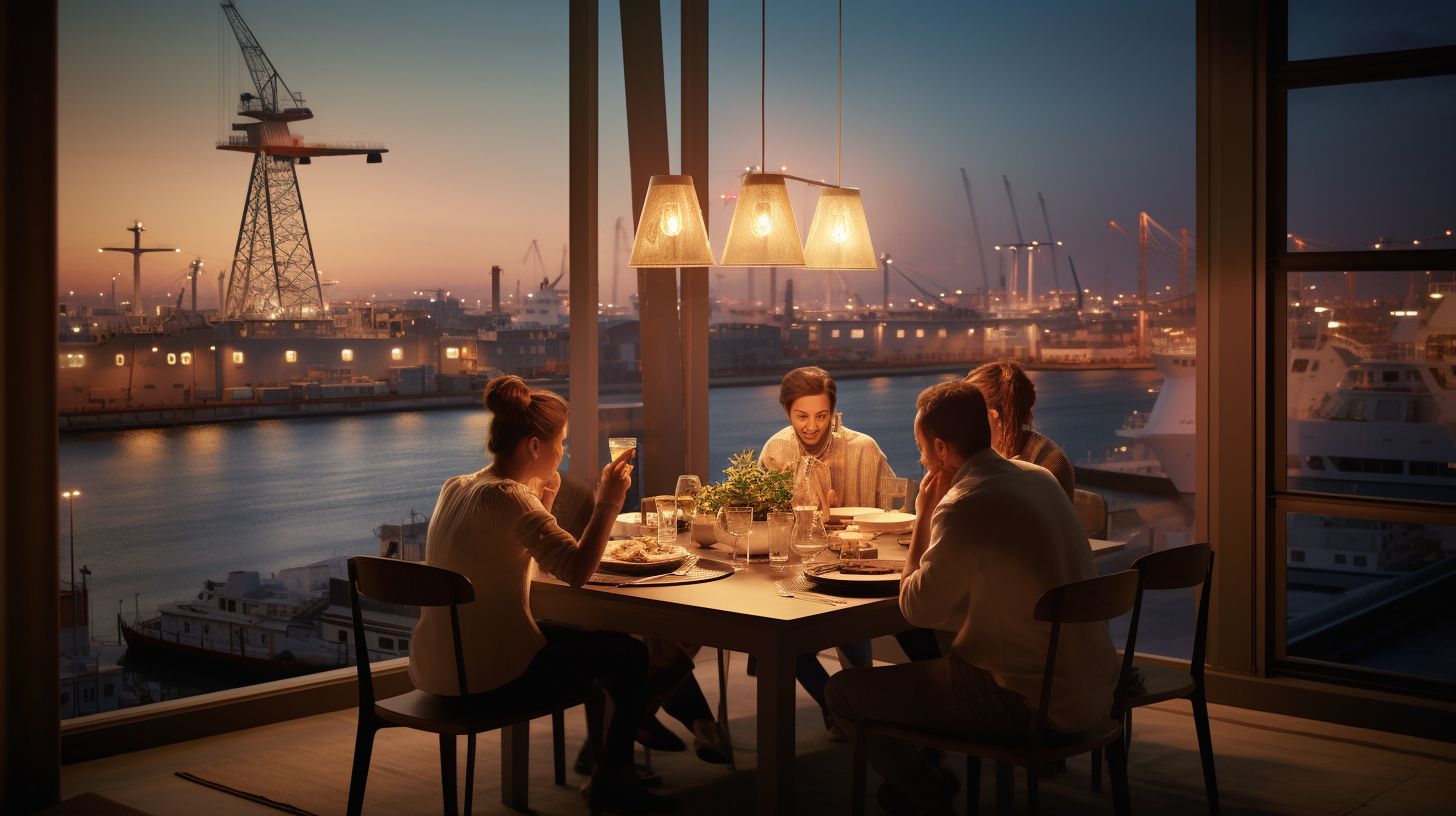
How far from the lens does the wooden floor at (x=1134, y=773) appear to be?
9.64 ft

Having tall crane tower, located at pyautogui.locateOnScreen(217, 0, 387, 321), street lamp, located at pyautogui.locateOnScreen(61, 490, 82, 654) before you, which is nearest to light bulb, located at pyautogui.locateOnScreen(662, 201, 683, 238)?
tall crane tower, located at pyautogui.locateOnScreen(217, 0, 387, 321)

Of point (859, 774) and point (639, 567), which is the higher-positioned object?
point (639, 567)

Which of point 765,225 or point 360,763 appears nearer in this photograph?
point 360,763

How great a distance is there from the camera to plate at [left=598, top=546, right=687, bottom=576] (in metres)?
2.69

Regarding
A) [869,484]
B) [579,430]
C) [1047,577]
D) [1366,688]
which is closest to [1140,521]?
[1366,688]

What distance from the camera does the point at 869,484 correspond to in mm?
3875

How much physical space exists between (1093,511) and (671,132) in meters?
2.30

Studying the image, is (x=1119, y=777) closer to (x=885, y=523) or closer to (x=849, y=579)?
(x=849, y=579)

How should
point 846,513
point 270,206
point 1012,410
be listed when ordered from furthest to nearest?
1. point 270,206
2. point 846,513
3. point 1012,410

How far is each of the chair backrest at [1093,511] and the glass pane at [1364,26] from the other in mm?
1735

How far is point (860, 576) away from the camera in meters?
2.53

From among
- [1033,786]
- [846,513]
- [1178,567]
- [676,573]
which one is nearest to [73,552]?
[676,573]

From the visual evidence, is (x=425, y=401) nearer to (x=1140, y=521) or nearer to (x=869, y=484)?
(x=869, y=484)

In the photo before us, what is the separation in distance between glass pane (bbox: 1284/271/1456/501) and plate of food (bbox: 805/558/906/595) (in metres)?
1.98
